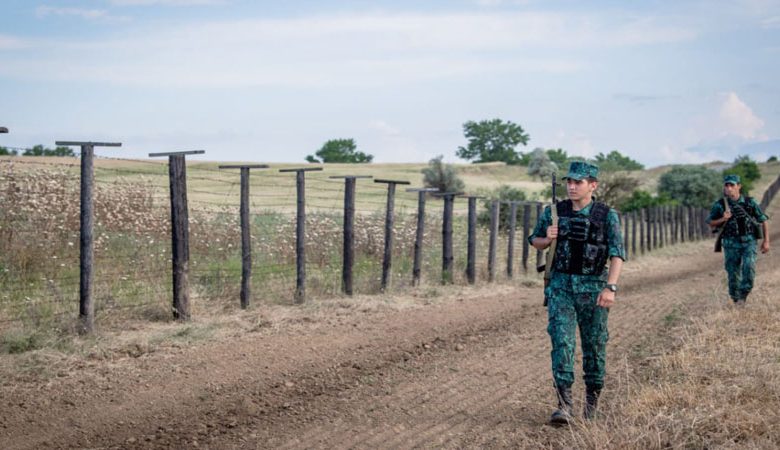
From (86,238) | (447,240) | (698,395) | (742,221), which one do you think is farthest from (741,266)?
(86,238)

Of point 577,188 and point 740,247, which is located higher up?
point 577,188

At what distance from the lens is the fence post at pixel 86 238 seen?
9977mm

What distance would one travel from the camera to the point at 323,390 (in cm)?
808

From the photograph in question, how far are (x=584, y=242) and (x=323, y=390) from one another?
9.59 feet

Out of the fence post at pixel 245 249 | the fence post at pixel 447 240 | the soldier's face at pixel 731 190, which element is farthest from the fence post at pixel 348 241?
the soldier's face at pixel 731 190

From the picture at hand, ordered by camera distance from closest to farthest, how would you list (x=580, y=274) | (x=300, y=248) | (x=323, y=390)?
(x=580, y=274) < (x=323, y=390) < (x=300, y=248)

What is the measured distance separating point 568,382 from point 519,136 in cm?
9260

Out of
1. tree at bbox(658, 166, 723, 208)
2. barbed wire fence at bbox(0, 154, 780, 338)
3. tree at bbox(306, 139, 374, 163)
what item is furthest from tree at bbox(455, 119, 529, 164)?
barbed wire fence at bbox(0, 154, 780, 338)

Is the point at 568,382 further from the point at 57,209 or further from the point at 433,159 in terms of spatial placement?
the point at 433,159

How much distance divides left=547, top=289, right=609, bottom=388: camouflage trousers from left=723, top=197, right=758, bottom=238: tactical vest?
6.02 metres

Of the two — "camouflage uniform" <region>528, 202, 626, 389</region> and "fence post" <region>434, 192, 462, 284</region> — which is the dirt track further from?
"fence post" <region>434, 192, 462, 284</region>

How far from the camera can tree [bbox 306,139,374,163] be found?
3612 inches

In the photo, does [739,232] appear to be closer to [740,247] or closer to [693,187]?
[740,247]

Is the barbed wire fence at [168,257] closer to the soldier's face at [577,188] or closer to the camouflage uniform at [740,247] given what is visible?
the camouflage uniform at [740,247]
